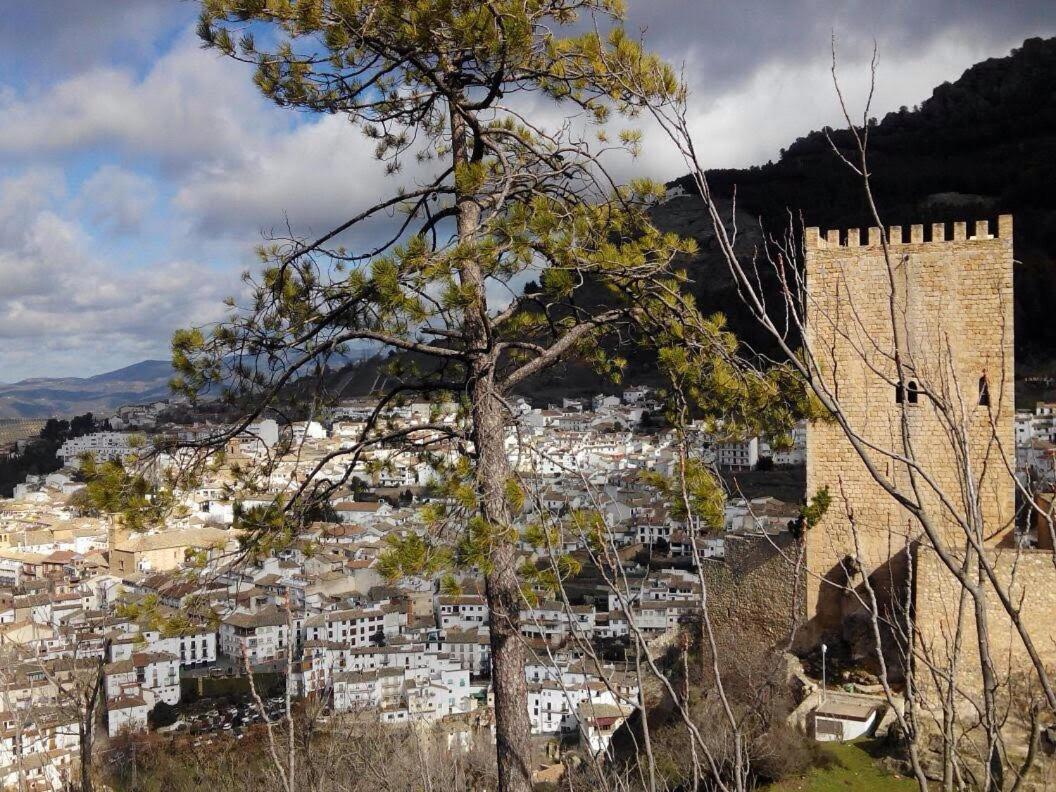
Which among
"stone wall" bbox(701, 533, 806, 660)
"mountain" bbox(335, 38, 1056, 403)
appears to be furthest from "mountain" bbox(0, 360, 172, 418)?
"stone wall" bbox(701, 533, 806, 660)

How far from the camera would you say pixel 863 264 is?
8.44 m

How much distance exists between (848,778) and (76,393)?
474 feet

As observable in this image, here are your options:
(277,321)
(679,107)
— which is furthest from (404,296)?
(679,107)

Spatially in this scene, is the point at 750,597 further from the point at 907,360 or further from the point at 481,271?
the point at 481,271

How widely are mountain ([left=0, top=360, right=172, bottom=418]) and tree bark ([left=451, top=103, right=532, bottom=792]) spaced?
102m

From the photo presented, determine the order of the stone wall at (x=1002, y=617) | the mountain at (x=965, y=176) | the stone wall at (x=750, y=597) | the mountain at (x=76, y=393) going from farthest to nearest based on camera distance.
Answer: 1. the mountain at (x=76, y=393)
2. the mountain at (x=965, y=176)
3. the stone wall at (x=750, y=597)
4. the stone wall at (x=1002, y=617)

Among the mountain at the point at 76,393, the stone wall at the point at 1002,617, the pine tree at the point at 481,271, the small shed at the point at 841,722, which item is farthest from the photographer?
the mountain at the point at 76,393

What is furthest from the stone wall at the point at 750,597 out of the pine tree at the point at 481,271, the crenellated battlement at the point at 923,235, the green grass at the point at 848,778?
the pine tree at the point at 481,271

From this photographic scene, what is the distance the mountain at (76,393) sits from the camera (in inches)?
4193

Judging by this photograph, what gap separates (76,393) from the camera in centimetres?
13450

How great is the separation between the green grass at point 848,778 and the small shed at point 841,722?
0.25 meters

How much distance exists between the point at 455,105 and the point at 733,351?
4.50ft

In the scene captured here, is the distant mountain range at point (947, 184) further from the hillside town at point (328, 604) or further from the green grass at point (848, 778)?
the green grass at point (848, 778)

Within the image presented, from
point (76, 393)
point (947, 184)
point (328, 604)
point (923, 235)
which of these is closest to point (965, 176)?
point (947, 184)
